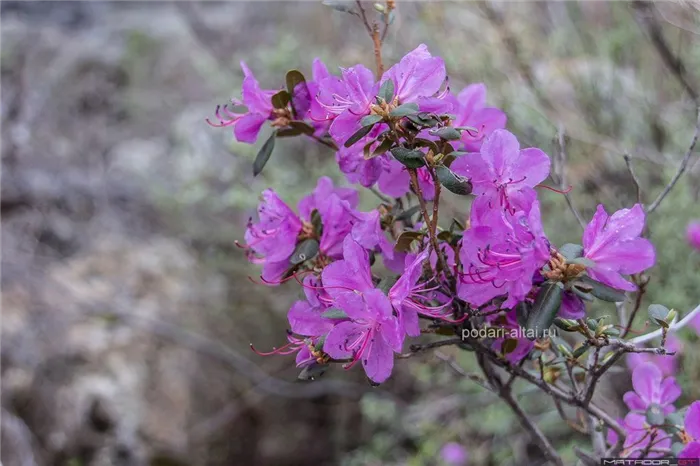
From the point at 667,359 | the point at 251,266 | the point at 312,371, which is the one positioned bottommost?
the point at 251,266

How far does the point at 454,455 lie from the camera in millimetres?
1792

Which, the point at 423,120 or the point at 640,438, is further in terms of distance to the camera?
the point at 640,438

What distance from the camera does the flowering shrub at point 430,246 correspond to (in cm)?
57

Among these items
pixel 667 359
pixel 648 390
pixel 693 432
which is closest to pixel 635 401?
pixel 648 390

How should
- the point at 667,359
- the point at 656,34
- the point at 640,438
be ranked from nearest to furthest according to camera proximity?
1. the point at 640,438
2. the point at 667,359
3. the point at 656,34

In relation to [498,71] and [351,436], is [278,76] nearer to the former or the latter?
[498,71]

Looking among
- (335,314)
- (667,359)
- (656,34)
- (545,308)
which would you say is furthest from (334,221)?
(656,34)

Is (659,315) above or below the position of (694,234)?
above

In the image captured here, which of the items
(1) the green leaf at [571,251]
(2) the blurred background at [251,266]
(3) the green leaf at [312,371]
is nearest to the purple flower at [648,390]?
(1) the green leaf at [571,251]

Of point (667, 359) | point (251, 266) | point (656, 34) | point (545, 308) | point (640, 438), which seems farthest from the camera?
point (251, 266)

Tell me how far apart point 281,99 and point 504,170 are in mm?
287

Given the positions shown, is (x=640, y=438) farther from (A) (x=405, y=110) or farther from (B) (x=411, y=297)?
(A) (x=405, y=110)

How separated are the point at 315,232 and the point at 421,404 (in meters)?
1.55

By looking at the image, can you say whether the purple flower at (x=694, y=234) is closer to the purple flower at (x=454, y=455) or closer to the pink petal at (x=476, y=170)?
the purple flower at (x=454, y=455)
